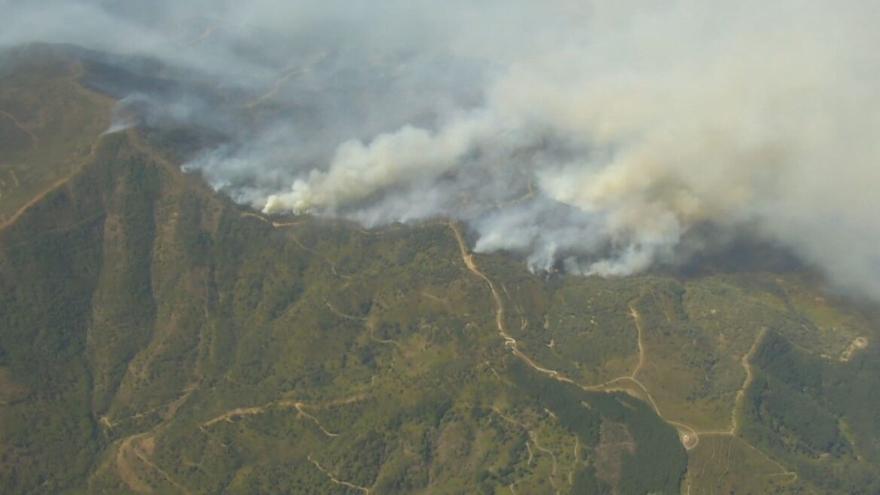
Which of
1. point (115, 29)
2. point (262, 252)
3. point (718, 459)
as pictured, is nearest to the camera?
point (718, 459)

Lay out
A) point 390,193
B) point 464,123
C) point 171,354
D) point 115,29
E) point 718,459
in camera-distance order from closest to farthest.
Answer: point 718,459, point 171,354, point 390,193, point 464,123, point 115,29

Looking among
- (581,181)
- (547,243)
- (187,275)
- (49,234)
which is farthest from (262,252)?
(581,181)

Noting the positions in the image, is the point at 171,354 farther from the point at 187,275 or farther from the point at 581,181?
the point at 581,181

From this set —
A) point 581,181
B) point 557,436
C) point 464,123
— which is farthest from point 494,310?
point 464,123

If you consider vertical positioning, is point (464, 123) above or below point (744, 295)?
above

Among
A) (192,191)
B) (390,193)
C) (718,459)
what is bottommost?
(718,459)

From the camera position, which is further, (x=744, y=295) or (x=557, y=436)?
(x=744, y=295)
